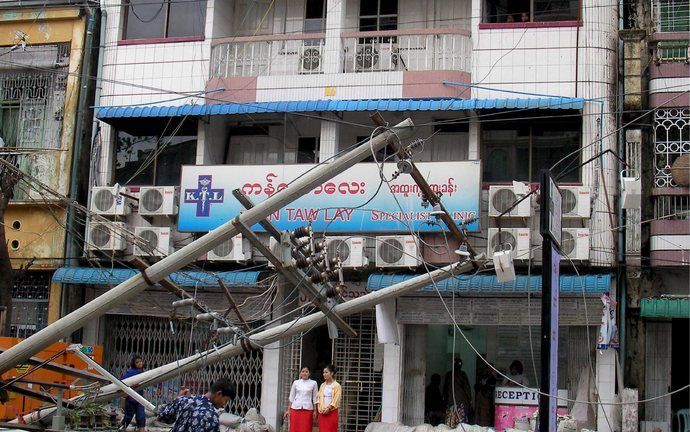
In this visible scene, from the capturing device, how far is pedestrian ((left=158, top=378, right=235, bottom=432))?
9.42 m

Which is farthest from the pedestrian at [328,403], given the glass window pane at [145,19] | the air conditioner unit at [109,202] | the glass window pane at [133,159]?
the glass window pane at [145,19]

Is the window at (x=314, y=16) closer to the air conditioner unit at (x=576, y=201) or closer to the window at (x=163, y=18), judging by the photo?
the window at (x=163, y=18)

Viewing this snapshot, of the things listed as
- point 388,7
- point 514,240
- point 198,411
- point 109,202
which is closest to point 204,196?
point 109,202

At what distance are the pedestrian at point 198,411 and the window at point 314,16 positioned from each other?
12.7 meters

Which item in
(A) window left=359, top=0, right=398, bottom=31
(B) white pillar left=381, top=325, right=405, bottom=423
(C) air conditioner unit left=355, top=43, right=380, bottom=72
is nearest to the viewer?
(B) white pillar left=381, top=325, right=405, bottom=423

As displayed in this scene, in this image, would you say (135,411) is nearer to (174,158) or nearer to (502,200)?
(174,158)

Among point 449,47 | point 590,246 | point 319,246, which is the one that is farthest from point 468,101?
point 319,246

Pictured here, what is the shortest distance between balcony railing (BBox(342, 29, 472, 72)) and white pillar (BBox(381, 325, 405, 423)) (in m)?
5.19

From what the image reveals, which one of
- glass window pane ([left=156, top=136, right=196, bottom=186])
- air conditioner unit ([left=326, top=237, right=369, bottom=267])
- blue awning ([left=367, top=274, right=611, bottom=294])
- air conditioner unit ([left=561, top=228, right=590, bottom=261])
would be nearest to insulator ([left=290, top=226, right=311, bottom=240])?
blue awning ([left=367, top=274, right=611, bottom=294])

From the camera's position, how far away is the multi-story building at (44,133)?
20.9 meters

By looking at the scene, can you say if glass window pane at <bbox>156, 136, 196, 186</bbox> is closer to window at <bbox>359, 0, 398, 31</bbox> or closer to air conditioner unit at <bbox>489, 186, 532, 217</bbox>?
window at <bbox>359, 0, 398, 31</bbox>

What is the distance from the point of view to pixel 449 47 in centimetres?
1959

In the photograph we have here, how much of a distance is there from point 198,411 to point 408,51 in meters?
11.8

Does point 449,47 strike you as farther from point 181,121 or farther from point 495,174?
point 181,121
